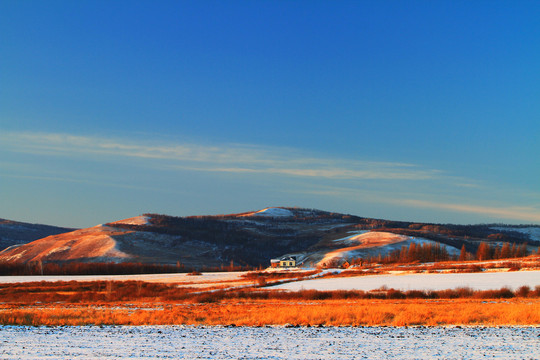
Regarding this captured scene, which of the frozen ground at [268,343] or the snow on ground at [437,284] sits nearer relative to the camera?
the frozen ground at [268,343]

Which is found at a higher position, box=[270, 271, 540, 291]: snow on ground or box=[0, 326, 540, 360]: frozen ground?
box=[0, 326, 540, 360]: frozen ground

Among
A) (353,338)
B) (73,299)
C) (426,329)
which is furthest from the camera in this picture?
(73,299)

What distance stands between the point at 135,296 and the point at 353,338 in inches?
1561

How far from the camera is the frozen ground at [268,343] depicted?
16.4 m

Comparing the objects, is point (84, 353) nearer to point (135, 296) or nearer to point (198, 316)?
point (198, 316)

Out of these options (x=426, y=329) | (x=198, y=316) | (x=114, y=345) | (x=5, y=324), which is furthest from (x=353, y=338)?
(x=5, y=324)

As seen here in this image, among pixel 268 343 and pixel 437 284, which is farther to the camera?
pixel 437 284

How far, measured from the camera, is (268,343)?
1911 centimetres

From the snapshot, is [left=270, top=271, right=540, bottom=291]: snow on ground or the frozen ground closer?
the frozen ground

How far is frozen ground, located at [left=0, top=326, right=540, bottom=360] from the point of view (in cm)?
1642

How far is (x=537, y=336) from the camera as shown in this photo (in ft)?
64.1

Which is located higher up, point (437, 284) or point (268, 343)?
point (268, 343)

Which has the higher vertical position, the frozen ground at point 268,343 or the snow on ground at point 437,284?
the frozen ground at point 268,343

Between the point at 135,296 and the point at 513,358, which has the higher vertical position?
the point at 513,358
